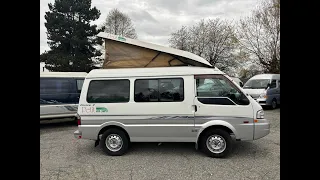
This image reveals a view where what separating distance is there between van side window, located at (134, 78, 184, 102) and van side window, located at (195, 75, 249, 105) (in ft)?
1.41

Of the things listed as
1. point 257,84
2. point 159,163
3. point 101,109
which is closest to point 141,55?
point 101,109

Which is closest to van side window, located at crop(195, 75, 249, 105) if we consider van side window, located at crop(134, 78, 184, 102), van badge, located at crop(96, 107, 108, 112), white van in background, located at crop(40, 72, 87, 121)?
van side window, located at crop(134, 78, 184, 102)

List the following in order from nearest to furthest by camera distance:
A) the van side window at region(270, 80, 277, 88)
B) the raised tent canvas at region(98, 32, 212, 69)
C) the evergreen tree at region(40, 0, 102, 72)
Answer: the raised tent canvas at region(98, 32, 212, 69) → the van side window at region(270, 80, 277, 88) → the evergreen tree at region(40, 0, 102, 72)

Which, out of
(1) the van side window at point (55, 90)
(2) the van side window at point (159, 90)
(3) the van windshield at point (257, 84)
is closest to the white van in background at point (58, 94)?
(1) the van side window at point (55, 90)

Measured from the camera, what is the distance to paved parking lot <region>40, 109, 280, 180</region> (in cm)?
393

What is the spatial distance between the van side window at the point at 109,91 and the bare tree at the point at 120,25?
73.1ft

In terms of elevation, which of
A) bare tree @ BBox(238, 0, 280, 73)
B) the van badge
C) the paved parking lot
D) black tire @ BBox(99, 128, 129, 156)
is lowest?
the paved parking lot

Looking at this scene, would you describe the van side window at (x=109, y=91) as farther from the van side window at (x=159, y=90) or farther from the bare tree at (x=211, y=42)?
the bare tree at (x=211, y=42)

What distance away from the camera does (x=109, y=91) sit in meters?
4.98

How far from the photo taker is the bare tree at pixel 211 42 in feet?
86.7

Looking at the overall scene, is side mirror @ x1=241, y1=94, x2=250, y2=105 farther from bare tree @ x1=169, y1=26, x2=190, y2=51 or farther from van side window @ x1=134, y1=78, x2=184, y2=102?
bare tree @ x1=169, y1=26, x2=190, y2=51
